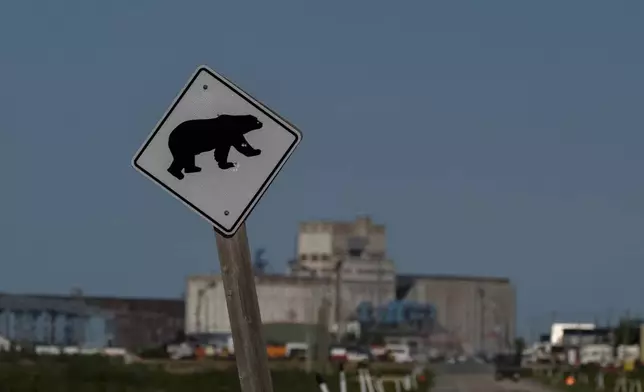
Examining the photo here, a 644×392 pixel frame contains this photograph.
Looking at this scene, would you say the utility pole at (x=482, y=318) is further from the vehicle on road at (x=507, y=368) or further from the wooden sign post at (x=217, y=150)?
the wooden sign post at (x=217, y=150)

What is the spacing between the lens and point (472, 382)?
67375 mm

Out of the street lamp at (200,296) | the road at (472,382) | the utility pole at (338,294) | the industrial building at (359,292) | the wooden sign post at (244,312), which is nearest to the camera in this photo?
the wooden sign post at (244,312)

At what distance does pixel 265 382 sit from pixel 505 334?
168868 mm

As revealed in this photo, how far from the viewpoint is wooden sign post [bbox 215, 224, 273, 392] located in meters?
5.89

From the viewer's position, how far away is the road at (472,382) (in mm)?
57031

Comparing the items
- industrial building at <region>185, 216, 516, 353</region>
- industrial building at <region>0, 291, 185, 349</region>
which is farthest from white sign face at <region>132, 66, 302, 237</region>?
industrial building at <region>185, 216, 516, 353</region>

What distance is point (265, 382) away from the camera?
19.7 ft

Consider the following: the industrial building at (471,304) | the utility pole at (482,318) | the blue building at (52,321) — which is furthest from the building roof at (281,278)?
the blue building at (52,321)

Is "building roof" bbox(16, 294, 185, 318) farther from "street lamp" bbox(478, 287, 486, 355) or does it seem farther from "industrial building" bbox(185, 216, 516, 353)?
"street lamp" bbox(478, 287, 486, 355)

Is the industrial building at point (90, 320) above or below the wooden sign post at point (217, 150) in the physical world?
above

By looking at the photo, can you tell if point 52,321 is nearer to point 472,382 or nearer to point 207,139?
point 472,382

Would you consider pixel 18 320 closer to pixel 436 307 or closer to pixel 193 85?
pixel 436 307

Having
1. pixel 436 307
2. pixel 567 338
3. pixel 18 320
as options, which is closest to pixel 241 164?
pixel 18 320

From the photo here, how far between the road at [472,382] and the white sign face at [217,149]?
47.5 metres
